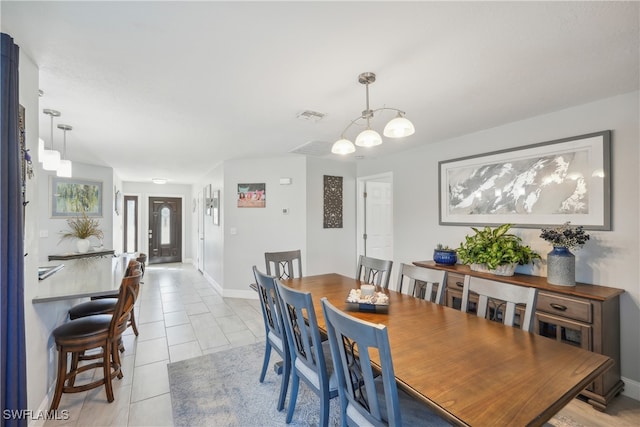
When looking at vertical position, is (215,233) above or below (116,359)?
above

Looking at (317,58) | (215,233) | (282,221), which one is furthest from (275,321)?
(215,233)

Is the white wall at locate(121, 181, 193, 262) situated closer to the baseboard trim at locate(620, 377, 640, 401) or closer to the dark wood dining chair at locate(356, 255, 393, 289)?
the dark wood dining chair at locate(356, 255, 393, 289)

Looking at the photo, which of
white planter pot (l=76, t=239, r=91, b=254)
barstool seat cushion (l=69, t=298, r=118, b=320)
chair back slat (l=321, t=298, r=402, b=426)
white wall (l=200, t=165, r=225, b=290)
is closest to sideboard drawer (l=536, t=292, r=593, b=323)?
chair back slat (l=321, t=298, r=402, b=426)

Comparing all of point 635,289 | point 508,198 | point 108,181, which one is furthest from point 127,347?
point 635,289

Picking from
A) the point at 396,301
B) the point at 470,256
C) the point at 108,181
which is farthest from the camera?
the point at 108,181

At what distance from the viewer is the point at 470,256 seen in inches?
113

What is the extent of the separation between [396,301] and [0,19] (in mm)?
2757

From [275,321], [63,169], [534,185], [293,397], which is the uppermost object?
[63,169]

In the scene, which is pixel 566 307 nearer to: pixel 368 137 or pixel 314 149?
pixel 368 137

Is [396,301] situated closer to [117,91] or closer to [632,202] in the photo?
[632,202]

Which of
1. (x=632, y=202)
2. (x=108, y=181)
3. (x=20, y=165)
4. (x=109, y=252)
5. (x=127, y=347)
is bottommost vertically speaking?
(x=127, y=347)

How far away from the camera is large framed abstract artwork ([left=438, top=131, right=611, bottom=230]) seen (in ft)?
7.79

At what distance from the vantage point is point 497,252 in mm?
2660

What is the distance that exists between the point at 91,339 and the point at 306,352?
1602mm
